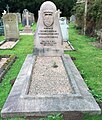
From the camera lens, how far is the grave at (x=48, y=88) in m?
4.46

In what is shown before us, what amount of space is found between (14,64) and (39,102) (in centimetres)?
413

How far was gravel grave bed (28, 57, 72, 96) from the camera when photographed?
529cm

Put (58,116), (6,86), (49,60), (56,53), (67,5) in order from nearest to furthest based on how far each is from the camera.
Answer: (58,116) < (6,86) < (49,60) < (56,53) < (67,5)

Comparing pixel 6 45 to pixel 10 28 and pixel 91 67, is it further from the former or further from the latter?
pixel 91 67

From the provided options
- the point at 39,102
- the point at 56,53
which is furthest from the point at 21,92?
the point at 56,53

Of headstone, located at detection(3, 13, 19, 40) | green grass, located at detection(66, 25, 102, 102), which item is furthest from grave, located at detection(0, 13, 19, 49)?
green grass, located at detection(66, 25, 102, 102)

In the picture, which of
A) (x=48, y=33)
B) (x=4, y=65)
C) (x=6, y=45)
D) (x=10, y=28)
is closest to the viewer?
(x=4, y=65)

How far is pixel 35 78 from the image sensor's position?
244 inches

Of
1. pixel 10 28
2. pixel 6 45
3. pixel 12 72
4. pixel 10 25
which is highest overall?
pixel 10 25

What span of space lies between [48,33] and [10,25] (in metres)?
5.88

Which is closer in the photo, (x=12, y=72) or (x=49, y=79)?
(x=49, y=79)

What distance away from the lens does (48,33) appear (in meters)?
8.69

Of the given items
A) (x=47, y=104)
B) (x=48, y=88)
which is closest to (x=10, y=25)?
(x=48, y=88)

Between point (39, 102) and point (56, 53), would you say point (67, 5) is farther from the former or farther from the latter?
point (39, 102)
